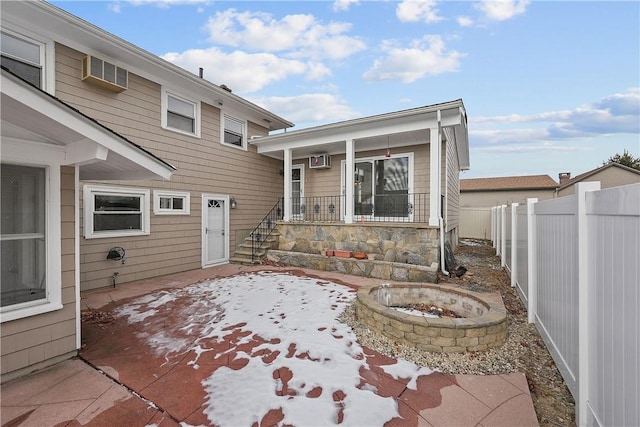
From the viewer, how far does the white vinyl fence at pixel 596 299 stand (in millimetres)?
1374

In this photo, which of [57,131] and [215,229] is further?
[215,229]

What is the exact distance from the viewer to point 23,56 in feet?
16.4

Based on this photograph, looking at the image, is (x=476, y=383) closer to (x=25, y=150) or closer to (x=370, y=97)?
(x=25, y=150)

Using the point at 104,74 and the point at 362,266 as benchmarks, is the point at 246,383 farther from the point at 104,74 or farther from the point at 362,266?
the point at 104,74

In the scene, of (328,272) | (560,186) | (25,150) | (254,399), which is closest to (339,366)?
(254,399)

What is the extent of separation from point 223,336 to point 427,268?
4.55m

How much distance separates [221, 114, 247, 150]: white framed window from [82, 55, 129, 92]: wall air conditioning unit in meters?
2.85

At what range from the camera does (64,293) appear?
308 cm

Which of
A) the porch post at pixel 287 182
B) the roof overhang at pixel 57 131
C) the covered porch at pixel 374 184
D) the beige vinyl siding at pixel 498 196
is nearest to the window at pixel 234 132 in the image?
the covered porch at pixel 374 184

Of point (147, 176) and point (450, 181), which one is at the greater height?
point (450, 181)

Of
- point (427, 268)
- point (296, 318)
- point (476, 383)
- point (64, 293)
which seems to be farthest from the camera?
point (427, 268)

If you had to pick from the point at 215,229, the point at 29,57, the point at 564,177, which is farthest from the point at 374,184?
the point at 564,177

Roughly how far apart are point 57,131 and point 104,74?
422 cm

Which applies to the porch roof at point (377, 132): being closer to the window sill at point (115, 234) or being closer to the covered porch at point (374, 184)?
the covered porch at point (374, 184)
